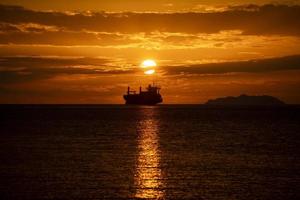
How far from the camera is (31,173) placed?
38.8 m

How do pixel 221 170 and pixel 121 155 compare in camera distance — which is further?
pixel 121 155

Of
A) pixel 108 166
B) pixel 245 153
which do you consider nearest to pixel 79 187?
pixel 108 166

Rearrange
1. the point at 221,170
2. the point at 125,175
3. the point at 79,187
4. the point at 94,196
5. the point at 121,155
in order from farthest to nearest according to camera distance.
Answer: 1. the point at 121,155
2. the point at 221,170
3. the point at 125,175
4. the point at 79,187
5. the point at 94,196

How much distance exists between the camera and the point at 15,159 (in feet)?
153

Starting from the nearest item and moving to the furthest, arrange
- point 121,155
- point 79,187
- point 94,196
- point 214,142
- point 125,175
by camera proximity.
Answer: point 94,196, point 79,187, point 125,175, point 121,155, point 214,142

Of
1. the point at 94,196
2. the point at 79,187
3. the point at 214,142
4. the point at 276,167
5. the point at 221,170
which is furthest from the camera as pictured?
the point at 214,142

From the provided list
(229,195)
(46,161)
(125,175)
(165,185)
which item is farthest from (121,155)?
(229,195)

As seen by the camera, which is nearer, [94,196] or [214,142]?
[94,196]

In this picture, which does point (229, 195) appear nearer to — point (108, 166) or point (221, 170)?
point (221, 170)

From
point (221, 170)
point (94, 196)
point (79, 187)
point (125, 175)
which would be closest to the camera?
point (94, 196)

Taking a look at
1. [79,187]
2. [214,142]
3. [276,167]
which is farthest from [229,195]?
[214,142]

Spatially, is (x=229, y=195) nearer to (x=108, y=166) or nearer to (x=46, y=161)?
(x=108, y=166)

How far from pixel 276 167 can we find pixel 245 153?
10864 millimetres

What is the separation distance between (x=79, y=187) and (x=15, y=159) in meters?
15.3
